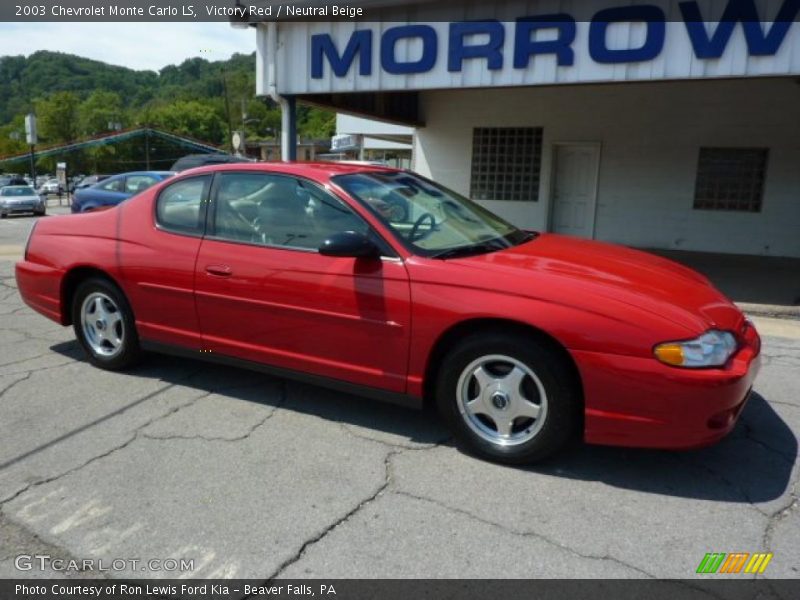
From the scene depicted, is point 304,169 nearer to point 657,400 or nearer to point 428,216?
point 428,216

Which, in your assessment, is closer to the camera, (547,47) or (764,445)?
(764,445)

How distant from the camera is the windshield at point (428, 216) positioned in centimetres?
355

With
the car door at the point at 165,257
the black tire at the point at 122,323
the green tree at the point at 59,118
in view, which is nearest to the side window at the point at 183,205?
the car door at the point at 165,257

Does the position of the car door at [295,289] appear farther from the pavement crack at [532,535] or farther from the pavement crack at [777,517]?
the pavement crack at [777,517]

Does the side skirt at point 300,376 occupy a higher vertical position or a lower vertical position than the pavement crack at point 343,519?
higher

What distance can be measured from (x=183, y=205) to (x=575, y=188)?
9.95 metres

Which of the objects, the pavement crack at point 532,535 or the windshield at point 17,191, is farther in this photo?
the windshield at point 17,191

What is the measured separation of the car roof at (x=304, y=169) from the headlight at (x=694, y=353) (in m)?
2.10

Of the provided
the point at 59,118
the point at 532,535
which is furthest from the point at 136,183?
the point at 59,118

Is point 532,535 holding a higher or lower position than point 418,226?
lower

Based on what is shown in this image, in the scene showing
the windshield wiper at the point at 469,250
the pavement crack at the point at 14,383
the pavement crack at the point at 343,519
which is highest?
the windshield wiper at the point at 469,250

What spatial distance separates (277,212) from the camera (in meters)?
3.86
